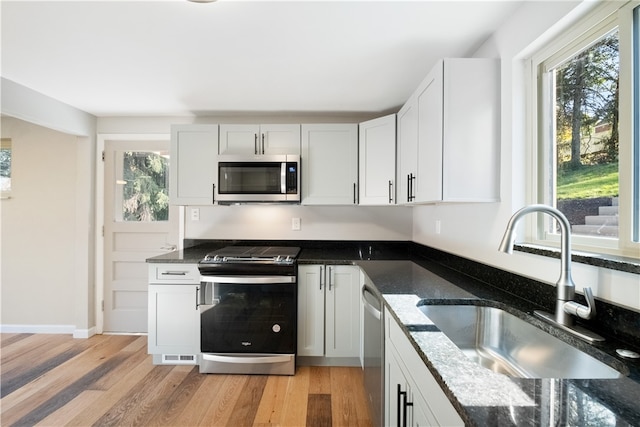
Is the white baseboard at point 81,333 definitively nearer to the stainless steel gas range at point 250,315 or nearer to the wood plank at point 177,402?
the wood plank at point 177,402

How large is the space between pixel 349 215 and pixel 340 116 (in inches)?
40.1

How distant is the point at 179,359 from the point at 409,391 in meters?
2.13

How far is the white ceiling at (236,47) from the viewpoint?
53.7 inches

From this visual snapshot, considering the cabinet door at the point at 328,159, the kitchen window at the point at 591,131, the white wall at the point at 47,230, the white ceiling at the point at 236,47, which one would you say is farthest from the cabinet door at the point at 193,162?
the kitchen window at the point at 591,131

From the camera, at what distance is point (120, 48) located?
169 cm

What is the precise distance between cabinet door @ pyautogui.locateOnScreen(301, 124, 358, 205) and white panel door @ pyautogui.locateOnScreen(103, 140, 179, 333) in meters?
1.48

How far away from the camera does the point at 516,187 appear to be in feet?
4.44

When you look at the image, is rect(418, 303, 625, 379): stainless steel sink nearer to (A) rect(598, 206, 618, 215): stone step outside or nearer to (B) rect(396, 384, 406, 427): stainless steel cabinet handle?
(B) rect(396, 384, 406, 427): stainless steel cabinet handle

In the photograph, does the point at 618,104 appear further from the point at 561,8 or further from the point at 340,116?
the point at 340,116

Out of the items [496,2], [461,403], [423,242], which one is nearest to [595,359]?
[461,403]

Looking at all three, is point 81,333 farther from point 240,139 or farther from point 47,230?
point 240,139

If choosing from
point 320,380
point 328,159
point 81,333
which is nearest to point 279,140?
point 328,159

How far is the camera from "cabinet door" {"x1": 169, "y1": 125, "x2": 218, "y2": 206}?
8.34 feet

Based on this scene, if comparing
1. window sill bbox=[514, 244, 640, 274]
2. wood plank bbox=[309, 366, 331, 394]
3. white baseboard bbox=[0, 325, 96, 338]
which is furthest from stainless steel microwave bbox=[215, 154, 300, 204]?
white baseboard bbox=[0, 325, 96, 338]
